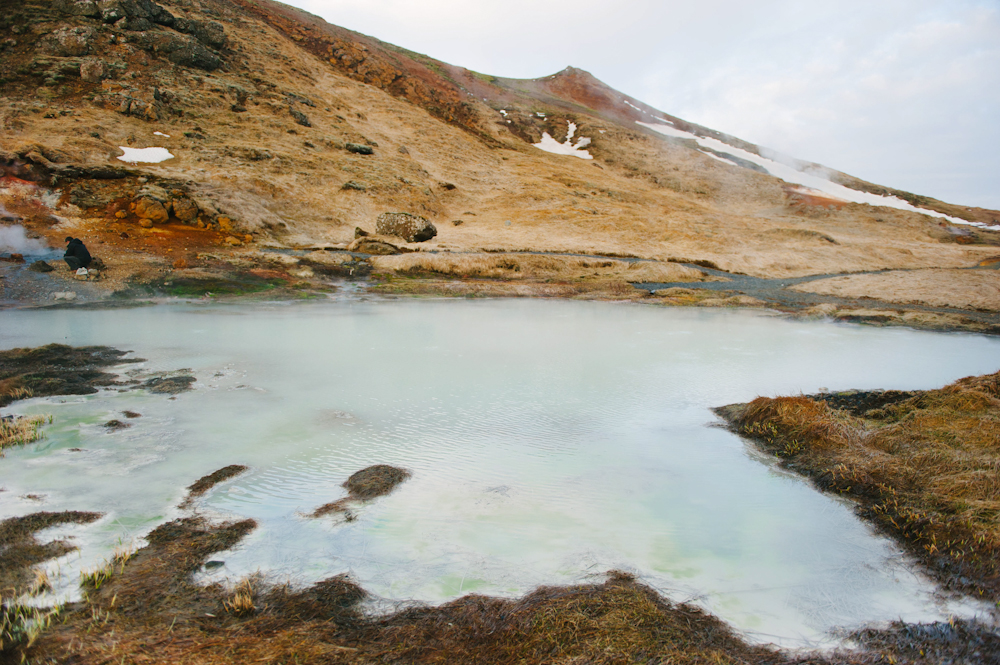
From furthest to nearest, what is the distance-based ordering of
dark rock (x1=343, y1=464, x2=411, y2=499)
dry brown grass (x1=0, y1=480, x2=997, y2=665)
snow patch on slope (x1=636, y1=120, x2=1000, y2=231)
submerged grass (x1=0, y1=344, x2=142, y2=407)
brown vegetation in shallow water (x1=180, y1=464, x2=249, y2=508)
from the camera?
snow patch on slope (x1=636, y1=120, x2=1000, y2=231), submerged grass (x1=0, y1=344, x2=142, y2=407), dark rock (x1=343, y1=464, x2=411, y2=499), brown vegetation in shallow water (x1=180, y1=464, x2=249, y2=508), dry brown grass (x1=0, y1=480, x2=997, y2=665)

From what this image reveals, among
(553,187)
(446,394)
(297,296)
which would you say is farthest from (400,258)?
(553,187)

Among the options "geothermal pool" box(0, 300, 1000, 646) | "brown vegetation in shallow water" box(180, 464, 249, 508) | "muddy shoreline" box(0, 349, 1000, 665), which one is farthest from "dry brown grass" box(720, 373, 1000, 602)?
"brown vegetation in shallow water" box(180, 464, 249, 508)

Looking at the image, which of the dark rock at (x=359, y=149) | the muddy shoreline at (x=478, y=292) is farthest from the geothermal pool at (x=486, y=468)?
the dark rock at (x=359, y=149)

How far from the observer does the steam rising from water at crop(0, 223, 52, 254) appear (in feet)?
50.4

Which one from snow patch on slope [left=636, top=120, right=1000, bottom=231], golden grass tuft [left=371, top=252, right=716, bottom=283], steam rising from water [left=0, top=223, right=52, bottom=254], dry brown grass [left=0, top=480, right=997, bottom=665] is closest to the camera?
dry brown grass [left=0, top=480, right=997, bottom=665]

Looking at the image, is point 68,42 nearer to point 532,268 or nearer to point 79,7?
point 79,7

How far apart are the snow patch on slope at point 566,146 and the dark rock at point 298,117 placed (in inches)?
950

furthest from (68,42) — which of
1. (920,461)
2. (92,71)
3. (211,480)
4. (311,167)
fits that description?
(920,461)

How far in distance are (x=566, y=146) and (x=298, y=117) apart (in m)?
28.3

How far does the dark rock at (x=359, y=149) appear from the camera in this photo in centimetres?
3447

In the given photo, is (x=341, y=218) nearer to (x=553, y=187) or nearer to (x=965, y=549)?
(x=553, y=187)

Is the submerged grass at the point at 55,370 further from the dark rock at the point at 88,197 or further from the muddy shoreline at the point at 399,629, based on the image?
the dark rock at the point at 88,197

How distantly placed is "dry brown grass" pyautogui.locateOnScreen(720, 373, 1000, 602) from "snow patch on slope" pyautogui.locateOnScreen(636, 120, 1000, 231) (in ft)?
163

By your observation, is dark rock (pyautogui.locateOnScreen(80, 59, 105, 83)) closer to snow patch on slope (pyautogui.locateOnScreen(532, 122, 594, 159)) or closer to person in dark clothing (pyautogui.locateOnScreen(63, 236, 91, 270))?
person in dark clothing (pyautogui.locateOnScreen(63, 236, 91, 270))
